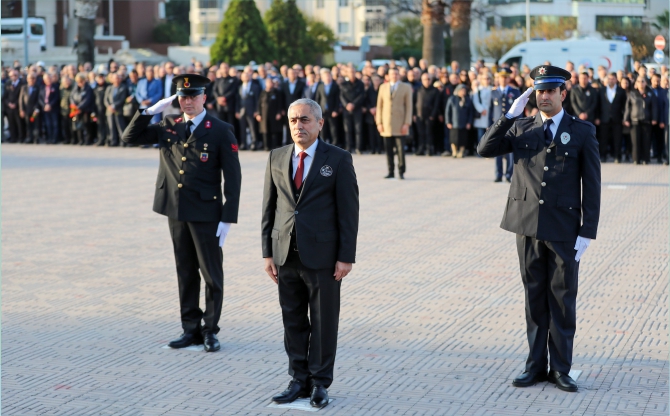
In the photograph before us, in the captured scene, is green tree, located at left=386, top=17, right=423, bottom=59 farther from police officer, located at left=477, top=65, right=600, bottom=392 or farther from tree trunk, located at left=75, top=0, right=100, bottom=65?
police officer, located at left=477, top=65, right=600, bottom=392

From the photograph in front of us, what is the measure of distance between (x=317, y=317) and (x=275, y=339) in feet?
5.14

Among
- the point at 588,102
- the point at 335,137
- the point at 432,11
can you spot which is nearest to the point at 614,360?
the point at 588,102

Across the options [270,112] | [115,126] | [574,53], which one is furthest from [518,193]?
[574,53]

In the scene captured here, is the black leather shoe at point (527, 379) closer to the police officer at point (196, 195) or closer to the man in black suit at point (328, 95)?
the police officer at point (196, 195)

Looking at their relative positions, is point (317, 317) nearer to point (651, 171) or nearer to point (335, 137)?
point (651, 171)

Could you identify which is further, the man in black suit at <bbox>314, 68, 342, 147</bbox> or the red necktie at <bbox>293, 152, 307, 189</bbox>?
the man in black suit at <bbox>314, 68, 342, 147</bbox>

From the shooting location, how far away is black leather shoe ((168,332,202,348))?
7554 millimetres

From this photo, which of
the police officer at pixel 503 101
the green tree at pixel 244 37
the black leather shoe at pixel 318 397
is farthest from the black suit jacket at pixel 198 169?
the green tree at pixel 244 37

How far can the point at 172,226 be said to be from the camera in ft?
25.2

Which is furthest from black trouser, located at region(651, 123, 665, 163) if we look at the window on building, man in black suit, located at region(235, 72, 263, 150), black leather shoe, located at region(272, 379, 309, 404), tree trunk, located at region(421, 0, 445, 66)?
the window on building

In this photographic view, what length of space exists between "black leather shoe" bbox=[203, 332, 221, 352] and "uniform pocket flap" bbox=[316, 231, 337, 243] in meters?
1.74

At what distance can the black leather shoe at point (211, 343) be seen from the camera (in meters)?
7.48

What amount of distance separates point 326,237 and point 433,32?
26.7 metres

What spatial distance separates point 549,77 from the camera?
21.0 feet
